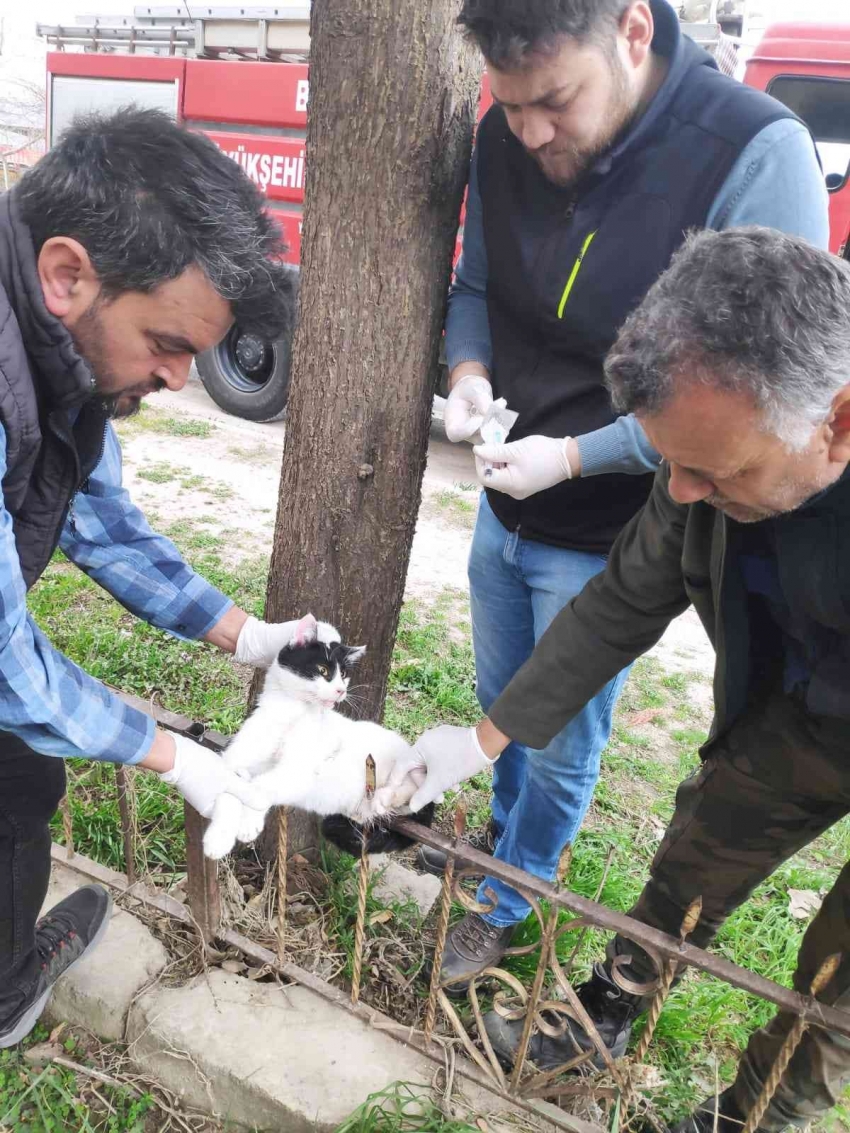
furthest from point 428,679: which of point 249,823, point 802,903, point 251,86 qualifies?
point 251,86

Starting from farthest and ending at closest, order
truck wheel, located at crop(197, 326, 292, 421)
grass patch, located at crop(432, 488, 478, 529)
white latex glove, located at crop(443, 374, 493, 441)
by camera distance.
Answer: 1. truck wheel, located at crop(197, 326, 292, 421)
2. grass patch, located at crop(432, 488, 478, 529)
3. white latex glove, located at crop(443, 374, 493, 441)

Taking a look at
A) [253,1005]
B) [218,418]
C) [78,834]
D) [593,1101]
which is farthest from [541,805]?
[218,418]

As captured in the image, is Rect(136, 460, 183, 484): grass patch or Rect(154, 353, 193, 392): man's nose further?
Rect(136, 460, 183, 484): grass patch

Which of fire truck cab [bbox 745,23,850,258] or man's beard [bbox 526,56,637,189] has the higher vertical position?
fire truck cab [bbox 745,23,850,258]

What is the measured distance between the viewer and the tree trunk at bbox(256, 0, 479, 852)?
5.41ft

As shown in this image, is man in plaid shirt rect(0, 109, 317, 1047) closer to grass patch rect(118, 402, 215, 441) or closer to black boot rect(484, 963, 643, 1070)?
black boot rect(484, 963, 643, 1070)

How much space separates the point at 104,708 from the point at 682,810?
1.26 m

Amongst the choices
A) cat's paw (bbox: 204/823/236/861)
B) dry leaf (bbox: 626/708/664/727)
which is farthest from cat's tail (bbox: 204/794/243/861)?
dry leaf (bbox: 626/708/664/727)

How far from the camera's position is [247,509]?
16.3 feet

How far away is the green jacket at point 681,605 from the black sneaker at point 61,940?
1.23 m

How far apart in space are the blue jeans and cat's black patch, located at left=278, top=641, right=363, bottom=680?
1.54 feet

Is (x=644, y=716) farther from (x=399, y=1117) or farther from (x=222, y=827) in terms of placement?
(x=222, y=827)

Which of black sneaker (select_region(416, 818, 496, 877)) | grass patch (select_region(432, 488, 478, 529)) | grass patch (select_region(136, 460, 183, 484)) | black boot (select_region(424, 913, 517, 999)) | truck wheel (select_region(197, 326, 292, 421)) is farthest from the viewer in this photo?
truck wheel (select_region(197, 326, 292, 421))

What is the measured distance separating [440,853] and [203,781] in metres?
0.92
